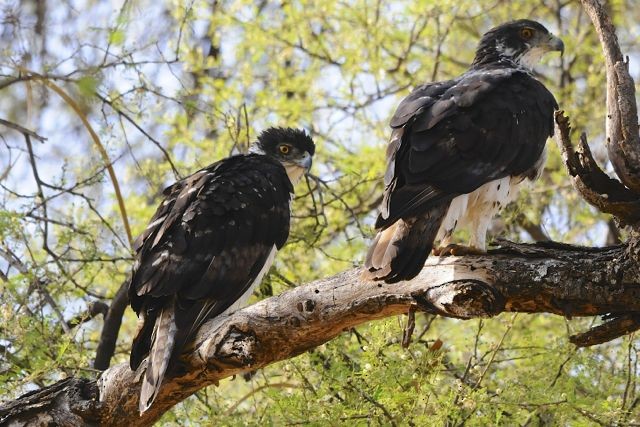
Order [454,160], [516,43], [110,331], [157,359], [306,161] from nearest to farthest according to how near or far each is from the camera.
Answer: [157,359]
[454,160]
[516,43]
[110,331]
[306,161]

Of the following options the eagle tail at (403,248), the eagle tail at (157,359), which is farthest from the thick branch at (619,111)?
the eagle tail at (157,359)

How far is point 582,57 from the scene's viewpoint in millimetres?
11883

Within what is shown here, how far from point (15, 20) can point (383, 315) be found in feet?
11.3

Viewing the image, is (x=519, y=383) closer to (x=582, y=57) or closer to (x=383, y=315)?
(x=383, y=315)

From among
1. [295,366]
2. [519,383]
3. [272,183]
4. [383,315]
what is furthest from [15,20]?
[519,383]

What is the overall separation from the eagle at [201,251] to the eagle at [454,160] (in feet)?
4.17

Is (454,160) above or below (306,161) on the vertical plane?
below

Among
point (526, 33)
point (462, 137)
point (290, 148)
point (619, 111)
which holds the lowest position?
point (619, 111)

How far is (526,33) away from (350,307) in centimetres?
296

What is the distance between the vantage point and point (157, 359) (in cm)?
499

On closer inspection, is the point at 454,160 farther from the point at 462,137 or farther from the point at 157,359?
the point at 157,359

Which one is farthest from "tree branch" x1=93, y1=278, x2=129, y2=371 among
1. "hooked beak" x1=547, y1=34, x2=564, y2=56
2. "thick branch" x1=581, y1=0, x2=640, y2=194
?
"thick branch" x1=581, y1=0, x2=640, y2=194

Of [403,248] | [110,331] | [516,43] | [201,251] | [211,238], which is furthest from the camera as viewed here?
[110,331]

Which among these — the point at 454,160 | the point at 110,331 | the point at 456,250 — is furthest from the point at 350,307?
the point at 110,331
